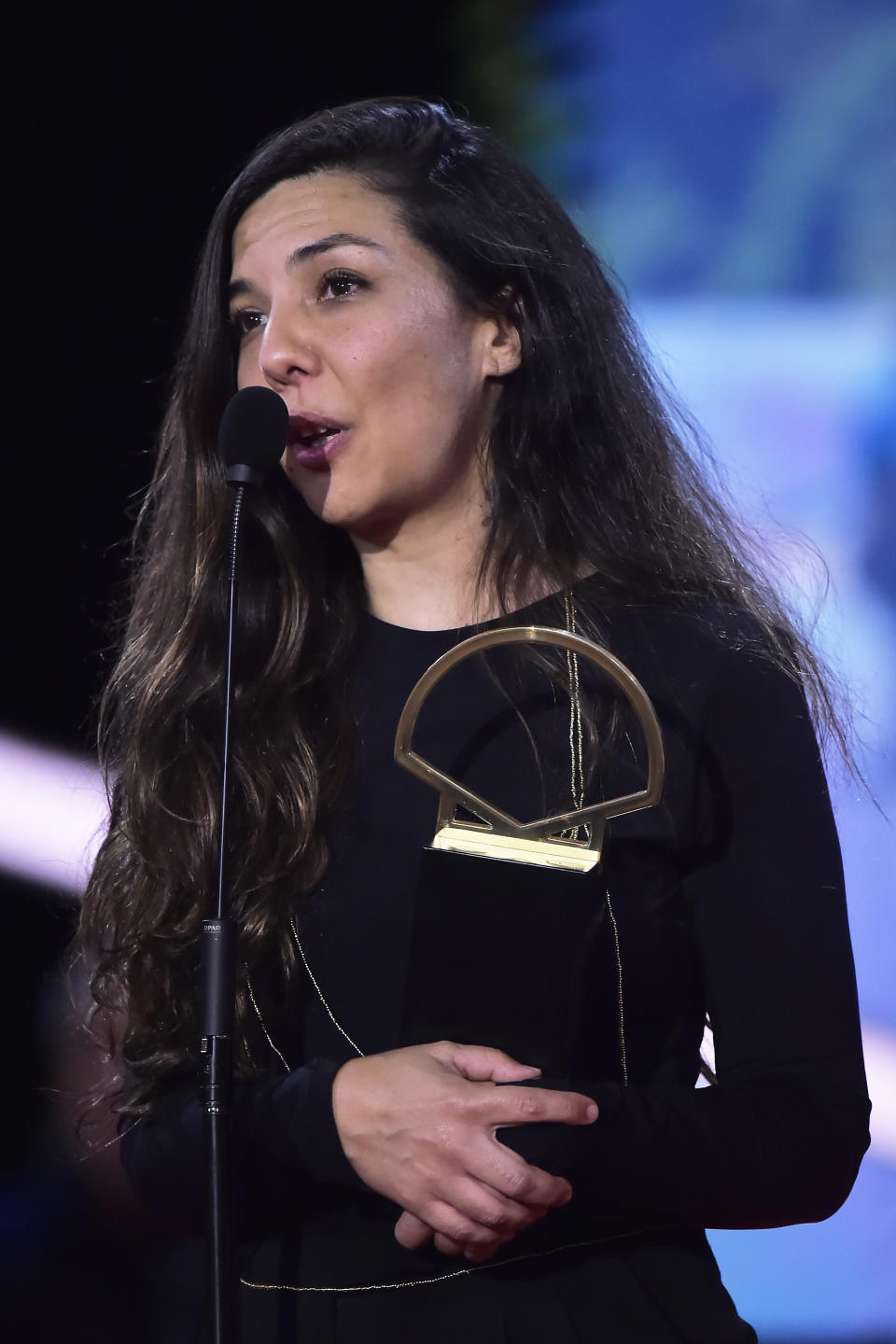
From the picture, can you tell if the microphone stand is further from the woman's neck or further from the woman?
the woman's neck

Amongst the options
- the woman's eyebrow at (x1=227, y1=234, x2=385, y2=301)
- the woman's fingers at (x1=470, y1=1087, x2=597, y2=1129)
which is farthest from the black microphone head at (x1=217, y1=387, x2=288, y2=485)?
the woman's fingers at (x1=470, y1=1087, x2=597, y2=1129)

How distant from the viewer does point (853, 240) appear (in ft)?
8.25

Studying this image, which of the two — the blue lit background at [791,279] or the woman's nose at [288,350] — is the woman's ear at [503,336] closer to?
the woman's nose at [288,350]

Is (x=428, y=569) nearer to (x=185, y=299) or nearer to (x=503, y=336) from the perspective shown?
(x=503, y=336)

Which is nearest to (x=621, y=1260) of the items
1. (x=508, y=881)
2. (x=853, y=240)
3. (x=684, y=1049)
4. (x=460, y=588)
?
(x=684, y=1049)

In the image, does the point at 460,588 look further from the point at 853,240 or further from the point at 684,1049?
the point at 853,240

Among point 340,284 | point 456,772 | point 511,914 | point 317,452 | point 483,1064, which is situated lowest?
point 483,1064

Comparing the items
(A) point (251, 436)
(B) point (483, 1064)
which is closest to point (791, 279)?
(A) point (251, 436)

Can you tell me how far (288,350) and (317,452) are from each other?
0.11m

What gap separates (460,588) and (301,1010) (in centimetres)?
46

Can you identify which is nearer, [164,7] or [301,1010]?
[301,1010]

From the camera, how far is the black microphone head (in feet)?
4.06

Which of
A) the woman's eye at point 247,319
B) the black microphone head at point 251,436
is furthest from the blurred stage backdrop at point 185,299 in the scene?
the black microphone head at point 251,436

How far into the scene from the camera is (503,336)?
164 centimetres
